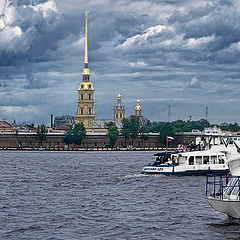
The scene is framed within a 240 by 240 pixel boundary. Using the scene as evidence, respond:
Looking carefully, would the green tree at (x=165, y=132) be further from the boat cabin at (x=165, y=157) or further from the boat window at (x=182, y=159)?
the boat window at (x=182, y=159)

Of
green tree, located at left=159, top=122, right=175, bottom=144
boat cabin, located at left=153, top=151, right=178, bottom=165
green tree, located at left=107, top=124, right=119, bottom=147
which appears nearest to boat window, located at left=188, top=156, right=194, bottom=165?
boat cabin, located at left=153, top=151, right=178, bottom=165

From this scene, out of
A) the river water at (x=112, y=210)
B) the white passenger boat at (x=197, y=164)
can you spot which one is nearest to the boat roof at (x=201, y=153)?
the white passenger boat at (x=197, y=164)

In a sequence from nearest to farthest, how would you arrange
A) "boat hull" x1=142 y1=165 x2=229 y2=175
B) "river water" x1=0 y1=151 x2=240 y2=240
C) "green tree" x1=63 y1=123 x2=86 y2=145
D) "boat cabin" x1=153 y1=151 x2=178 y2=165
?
"river water" x1=0 y1=151 x2=240 y2=240 → "boat hull" x1=142 y1=165 x2=229 y2=175 → "boat cabin" x1=153 y1=151 x2=178 y2=165 → "green tree" x1=63 y1=123 x2=86 y2=145

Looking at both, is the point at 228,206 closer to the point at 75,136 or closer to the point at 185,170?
the point at 185,170

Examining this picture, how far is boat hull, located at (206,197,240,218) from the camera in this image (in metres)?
31.5

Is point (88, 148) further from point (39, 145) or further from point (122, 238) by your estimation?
point (122, 238)

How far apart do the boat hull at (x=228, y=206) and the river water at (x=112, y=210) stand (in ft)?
2.78

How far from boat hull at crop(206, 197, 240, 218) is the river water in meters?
0.85

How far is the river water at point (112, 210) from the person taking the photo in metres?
32.7

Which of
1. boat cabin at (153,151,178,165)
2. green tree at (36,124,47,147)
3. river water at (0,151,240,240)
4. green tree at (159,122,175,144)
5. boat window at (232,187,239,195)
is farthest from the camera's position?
green tree at (159,122,175,144)

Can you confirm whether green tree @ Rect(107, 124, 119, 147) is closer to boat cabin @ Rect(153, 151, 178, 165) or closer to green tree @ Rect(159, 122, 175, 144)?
green tree @ Rect(159, 122, 175, 144)

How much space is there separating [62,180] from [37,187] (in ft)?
24.7

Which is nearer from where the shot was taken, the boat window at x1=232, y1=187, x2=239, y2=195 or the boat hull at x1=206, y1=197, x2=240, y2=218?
the boat hull at x1=206, y1=197, x2=240, y2=218

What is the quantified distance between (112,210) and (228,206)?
9.58m
